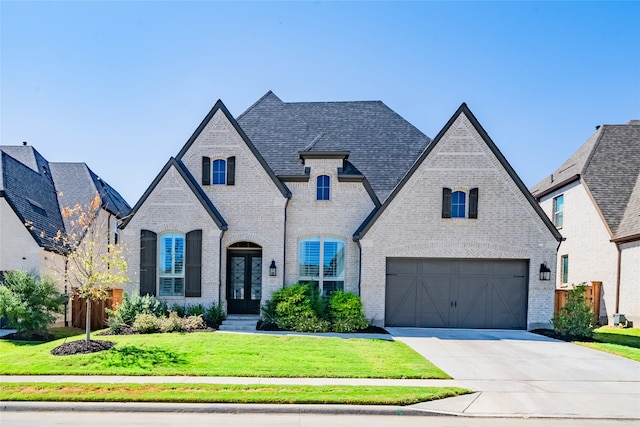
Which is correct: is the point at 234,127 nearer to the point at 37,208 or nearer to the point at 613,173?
the point at 37,208

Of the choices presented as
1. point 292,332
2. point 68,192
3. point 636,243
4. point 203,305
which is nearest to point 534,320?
point 636,243

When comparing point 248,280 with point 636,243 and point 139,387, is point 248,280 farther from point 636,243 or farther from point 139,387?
point 636,243

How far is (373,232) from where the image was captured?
16.3 m

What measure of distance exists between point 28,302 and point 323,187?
36.7 ft

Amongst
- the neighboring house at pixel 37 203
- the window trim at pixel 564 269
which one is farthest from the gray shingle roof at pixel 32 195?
the window trim at pixel 564 269

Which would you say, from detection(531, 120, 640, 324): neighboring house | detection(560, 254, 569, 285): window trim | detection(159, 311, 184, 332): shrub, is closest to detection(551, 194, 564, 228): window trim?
detection(531, 120, 640, 324): neighboring house

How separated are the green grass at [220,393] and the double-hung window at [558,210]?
799 inches

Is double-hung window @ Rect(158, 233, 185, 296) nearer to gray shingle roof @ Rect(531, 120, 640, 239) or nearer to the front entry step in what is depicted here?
the front entry step

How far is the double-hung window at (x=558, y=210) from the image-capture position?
24.6 meters

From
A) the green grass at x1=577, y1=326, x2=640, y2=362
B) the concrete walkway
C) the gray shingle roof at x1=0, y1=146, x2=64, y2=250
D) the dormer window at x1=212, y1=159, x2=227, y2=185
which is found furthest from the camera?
the gray shingle roof at x1=0, y1=146, x2=64, y2=250

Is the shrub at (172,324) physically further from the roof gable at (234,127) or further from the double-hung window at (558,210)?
the double-hung window at (558,210)

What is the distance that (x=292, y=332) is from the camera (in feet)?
48.4

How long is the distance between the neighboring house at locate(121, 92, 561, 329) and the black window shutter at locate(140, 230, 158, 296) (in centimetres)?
4

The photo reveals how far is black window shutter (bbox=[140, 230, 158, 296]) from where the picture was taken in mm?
16281
